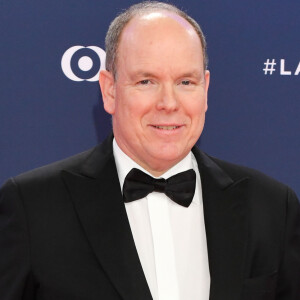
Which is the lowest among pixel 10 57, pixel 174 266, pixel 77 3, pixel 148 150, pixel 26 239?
pixel 174 266

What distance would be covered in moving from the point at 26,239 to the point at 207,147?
0.96m

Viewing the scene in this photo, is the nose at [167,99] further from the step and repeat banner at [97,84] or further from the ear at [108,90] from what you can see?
the step and repeat banner at [97,84]

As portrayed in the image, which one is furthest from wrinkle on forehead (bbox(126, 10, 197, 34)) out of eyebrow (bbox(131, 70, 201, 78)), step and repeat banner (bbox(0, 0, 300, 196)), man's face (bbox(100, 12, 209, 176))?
step and repeat banner (bbox(0, 0, 300, 196))

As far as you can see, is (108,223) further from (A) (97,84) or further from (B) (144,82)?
(A) (97,84)

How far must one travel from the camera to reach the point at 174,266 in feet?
7.39

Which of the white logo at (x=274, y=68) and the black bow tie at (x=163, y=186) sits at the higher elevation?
the white logo at (x=274, y=68)

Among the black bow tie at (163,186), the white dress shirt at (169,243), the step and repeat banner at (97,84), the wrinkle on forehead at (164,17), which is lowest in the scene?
the white dress shirt at (169,243)

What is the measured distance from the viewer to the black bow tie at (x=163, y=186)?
227 centimetres

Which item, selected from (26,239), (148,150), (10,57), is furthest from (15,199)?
(10,57)

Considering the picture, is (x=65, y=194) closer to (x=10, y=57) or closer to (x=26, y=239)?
(x=26, y=239)

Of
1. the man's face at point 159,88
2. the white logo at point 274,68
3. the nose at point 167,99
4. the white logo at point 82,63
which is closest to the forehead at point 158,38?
the man's face at point 159,88

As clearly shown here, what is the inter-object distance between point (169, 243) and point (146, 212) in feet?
0.44

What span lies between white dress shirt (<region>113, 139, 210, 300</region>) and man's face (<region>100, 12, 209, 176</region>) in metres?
0.14

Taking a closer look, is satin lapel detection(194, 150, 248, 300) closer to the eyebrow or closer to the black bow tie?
the black bow tie
